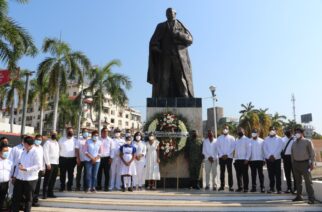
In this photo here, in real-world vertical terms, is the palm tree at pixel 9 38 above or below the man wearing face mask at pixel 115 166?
above

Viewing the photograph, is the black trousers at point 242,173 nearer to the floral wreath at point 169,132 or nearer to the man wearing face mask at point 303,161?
the man wearing face mask at point 303,161

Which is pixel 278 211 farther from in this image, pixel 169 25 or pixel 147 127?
pixel 169 25

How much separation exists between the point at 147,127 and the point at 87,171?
2664 millimetres

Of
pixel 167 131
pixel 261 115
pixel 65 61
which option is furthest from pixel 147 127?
pixel 261 115

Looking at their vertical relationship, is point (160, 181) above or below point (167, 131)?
below

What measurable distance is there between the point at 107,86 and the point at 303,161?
2356 cm

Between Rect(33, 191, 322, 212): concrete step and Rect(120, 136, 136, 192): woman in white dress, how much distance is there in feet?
2.82

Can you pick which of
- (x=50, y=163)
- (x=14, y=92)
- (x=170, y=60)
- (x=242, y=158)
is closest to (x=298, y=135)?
(x=242, y=158)

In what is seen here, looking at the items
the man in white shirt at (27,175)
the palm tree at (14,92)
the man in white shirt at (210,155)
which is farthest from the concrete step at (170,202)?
the palm tree at (14,92)

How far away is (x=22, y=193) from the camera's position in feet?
24.6

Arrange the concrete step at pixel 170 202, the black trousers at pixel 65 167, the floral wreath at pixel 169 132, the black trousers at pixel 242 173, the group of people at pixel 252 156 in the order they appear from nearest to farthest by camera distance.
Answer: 1. the concrete step at pixel 170 202
2. the black trousers at pixel 65 167
3. the group of people at pixel 252 156
4. the black trousers at pixel 242 173
5. the floral wreath at pixel 169 132

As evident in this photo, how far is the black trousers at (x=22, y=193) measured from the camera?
7289 millimetres

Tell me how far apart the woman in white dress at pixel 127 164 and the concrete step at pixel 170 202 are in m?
0.86

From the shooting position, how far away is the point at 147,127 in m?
11.4
